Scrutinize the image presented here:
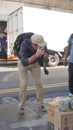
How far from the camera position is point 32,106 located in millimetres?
7285

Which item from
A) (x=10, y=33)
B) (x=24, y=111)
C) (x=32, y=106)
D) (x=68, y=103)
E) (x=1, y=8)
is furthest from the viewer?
(x=1, y=8)

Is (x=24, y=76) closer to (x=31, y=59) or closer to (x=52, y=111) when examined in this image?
(x=31, y=59)

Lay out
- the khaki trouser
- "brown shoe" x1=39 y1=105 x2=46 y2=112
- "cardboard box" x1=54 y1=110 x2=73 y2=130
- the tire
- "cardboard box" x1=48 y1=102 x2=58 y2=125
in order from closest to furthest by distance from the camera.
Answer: "cardboard box" x1=54 y1=110 x2=73 y2=130 → "cardboard box" x1=48 y1=102 x2=58 y2=125 → the khaki trouser → "brown shoe" x1=39 y1=105 x2=46 y2=112 → the tire

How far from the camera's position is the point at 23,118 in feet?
20.7

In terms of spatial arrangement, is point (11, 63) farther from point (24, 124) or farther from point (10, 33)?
point (24, 124)

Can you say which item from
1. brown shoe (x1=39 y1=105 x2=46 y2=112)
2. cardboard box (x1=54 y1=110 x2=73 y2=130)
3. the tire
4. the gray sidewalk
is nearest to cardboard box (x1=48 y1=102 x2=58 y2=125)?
the gray sidewalk

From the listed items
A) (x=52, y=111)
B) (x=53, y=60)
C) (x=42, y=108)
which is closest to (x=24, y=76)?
(x=42, y=108)

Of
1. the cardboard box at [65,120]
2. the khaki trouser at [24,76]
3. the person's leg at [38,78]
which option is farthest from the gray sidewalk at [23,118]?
the cardboard box at [65,120]

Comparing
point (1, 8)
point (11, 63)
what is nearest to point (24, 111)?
point (11, 63)

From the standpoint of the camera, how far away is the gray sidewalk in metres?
5.80

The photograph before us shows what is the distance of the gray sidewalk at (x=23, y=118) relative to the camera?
19.0ft

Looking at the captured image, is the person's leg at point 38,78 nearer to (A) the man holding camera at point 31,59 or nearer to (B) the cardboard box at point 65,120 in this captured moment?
(A) the man holding camera at point 31,59

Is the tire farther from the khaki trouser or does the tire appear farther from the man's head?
the man's head

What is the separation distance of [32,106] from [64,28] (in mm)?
12313
